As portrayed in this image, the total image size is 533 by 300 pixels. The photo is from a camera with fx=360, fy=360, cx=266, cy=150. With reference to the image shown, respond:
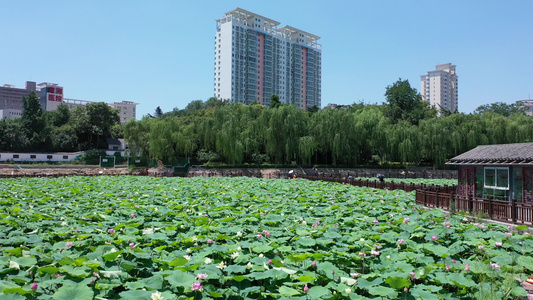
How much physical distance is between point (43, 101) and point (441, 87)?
107m

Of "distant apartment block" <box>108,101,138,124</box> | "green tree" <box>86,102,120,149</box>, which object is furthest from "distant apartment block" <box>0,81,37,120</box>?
"green tree" <box>86,102,120,149</box>

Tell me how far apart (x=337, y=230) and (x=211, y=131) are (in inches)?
981

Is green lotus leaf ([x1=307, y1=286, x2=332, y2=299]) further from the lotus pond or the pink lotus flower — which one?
the pink lotus flower

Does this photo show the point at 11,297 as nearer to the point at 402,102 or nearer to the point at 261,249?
the point at 261,249

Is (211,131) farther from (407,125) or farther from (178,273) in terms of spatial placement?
(178,273)

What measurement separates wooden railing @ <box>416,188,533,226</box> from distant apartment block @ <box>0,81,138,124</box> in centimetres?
7807

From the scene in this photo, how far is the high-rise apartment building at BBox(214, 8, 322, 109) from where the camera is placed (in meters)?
70.9

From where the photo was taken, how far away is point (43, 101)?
79375 millimetres

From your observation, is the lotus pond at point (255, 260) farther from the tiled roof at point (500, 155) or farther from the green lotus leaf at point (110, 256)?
the tiled roof at point (500, 155)

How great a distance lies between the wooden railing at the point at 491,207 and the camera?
732cm

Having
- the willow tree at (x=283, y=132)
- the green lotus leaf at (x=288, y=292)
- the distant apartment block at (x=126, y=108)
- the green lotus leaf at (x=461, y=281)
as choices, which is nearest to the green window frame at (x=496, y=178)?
the green lotus leaf at (x=461, y=281)

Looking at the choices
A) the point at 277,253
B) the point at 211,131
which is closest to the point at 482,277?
the point at 277,253

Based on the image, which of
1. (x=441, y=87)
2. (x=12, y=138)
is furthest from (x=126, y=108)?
(x=441, y=87)

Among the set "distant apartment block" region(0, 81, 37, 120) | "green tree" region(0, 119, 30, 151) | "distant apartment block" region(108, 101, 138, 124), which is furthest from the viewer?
"distant apartment block" region(0, 81, 37, 120)
